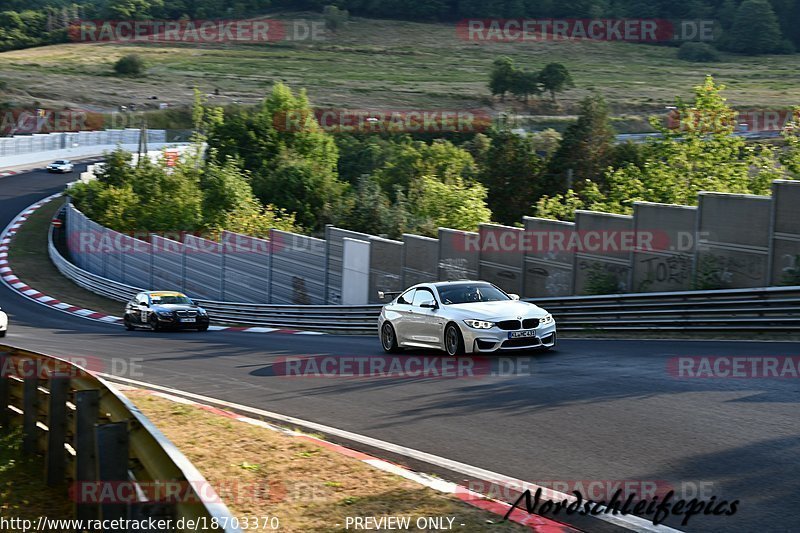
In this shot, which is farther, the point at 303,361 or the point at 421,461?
the point at 303,361

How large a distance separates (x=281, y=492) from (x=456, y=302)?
1033cm

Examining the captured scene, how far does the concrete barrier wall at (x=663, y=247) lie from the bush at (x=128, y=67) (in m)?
137

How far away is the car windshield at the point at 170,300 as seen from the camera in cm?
3177

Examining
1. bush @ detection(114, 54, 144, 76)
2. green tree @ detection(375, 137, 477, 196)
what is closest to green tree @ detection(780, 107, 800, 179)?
green tree @ detection(375, 137, 477, 196)

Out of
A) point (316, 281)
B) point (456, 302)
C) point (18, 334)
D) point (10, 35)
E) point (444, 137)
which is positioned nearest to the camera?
point (456, 302)

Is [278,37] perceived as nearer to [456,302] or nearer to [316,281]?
[316,281]

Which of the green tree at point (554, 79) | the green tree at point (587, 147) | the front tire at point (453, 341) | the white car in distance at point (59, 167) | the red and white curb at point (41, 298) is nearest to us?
the front tire at point (453, 341)

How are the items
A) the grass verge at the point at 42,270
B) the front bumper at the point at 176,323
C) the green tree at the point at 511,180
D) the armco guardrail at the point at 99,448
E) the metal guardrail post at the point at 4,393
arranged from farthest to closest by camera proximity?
the green tree at the point at 511,180 < the grass verge at the point at 42,270 < the front bumper at the point at 176,323 < the metal guardrail post at the point at 4,393 < the armco guardrail at the point at 99,448

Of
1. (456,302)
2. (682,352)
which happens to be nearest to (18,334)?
(456,302)

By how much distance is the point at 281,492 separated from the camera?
8.39 metres

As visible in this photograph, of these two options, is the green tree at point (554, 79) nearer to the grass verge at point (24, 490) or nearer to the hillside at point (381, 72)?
the hillside at point (381, 72)

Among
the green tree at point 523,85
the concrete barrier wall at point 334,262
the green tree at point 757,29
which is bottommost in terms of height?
the concrete barrier wall at point 334,262

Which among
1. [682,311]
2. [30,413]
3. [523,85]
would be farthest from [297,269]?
[523,85]

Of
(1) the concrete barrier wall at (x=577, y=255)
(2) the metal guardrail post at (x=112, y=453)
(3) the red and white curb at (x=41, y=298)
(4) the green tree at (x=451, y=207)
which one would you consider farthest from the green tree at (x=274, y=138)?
(2) the metal guardrail post at (x=112, y=453)
